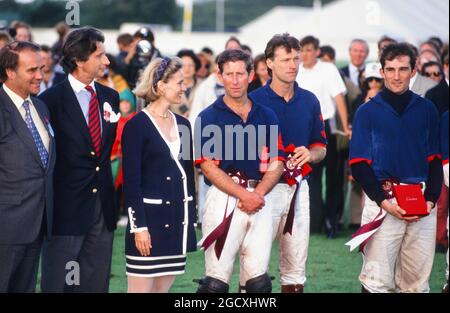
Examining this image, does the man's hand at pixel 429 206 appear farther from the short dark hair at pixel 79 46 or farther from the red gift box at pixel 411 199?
the short dark hair at pixel 79 46

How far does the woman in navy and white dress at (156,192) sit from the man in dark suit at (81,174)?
11.4 inches

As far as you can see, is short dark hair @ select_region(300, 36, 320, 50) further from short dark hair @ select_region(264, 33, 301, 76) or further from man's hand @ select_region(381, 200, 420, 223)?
man's hand @ select_region(381, 200, 420, 223)

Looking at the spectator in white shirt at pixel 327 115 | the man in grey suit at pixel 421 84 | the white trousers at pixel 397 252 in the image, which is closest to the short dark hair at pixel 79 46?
the white trousers at pixel 397 252

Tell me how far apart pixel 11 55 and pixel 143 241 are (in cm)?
141

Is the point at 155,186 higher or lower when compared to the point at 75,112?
lower

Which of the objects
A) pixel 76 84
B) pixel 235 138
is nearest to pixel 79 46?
pixel 76 84

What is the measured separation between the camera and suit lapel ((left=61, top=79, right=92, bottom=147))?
6.71 metres

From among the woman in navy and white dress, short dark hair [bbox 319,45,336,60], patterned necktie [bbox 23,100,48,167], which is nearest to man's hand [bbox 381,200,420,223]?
the woman in navy and white dress

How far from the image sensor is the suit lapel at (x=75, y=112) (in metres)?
6.71

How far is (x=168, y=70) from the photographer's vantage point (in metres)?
6.72

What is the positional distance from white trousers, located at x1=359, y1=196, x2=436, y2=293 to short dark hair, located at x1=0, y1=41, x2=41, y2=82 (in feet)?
8.21

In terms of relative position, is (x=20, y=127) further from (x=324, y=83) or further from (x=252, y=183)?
(x=324, y=83)

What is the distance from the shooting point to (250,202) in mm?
6855

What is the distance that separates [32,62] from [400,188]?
8.26 ft
